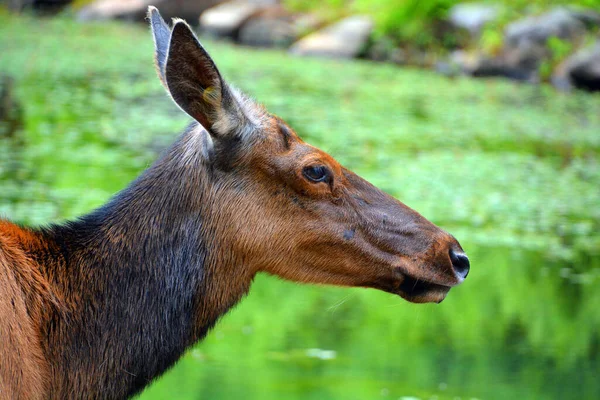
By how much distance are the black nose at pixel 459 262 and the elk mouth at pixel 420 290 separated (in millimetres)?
89

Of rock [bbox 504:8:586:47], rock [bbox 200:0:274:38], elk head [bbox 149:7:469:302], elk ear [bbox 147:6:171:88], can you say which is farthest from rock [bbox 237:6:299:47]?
elk head [bbox 149:7:469:302]

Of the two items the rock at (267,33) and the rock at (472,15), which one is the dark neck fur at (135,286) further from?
the rock at (267,33)

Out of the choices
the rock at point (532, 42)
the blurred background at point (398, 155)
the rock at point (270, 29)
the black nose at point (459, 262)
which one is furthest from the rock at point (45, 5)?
the black nose at point (459, 262)

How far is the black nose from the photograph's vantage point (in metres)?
4.29

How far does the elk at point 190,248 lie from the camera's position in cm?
380

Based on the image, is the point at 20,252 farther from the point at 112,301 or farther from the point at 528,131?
the point at 528,131

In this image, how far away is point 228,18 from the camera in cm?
3192

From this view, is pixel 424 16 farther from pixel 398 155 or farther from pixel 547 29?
pixel 398 155

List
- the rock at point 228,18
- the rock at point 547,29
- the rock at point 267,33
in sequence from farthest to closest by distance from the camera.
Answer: the rock at point 228,18
the rock at point 267,33
the rock at point 547,29

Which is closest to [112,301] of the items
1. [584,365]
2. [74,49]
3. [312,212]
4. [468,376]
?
[312,212]

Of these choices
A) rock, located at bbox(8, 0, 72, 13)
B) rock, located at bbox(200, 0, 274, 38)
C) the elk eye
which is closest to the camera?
the elk eye

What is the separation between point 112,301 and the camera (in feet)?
12.9

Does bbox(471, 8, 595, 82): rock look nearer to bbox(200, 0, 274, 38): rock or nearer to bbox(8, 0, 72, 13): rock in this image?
bbox(200, 0, 274, 38): rock

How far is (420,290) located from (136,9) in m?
31.3
